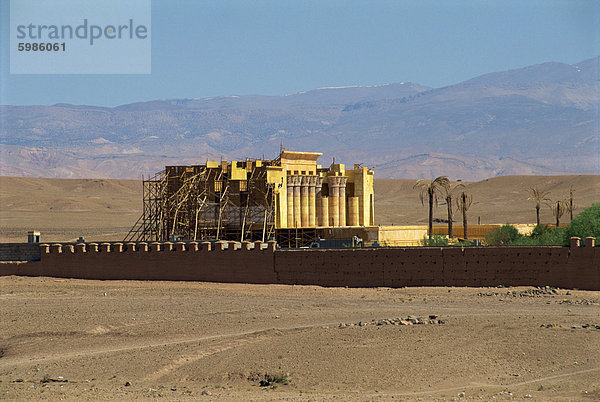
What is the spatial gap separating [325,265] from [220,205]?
10.9 metres

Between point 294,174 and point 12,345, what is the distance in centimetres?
2428

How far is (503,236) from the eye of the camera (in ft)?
166

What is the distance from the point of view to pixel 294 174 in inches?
2037

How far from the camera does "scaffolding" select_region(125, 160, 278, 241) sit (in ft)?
160

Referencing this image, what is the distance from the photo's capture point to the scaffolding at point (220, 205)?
48719 millimetres

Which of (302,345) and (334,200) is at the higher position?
(334,200)

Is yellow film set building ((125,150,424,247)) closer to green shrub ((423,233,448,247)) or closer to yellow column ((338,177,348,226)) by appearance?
yellow column ((338,177,348,226))

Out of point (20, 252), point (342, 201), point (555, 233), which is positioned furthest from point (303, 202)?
point (20, 252)

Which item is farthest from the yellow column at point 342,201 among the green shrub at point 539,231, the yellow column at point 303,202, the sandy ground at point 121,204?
the sandy ground at point 121,204

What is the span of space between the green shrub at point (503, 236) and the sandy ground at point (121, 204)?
4174 cm

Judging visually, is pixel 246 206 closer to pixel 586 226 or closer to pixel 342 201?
pixel 342 201

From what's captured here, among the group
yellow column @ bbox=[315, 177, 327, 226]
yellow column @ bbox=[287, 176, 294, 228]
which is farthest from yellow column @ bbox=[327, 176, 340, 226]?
yellow column @ bbox=[287, 176, 294, 228]

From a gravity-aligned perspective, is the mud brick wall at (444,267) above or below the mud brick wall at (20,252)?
below

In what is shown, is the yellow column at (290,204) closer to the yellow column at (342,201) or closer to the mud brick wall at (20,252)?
the yellow column at (342,201)
